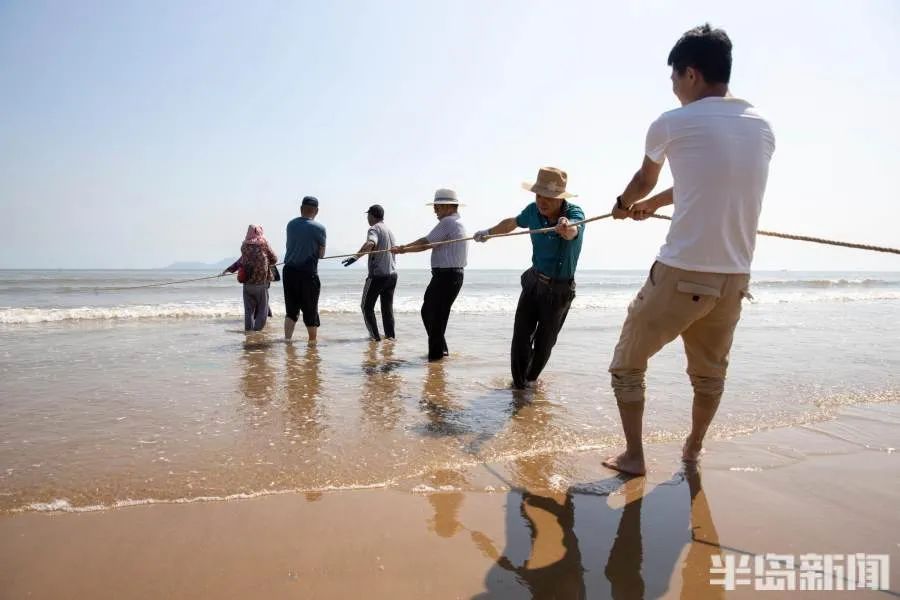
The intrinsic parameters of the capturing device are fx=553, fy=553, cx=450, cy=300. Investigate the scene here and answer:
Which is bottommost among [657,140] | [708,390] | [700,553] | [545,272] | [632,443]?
[700,553]

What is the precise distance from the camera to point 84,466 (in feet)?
8.92

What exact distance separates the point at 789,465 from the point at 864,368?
12.1ft

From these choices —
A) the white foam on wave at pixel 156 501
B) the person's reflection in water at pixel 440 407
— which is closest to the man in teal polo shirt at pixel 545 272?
the person's reflection in water at pixel 440 407

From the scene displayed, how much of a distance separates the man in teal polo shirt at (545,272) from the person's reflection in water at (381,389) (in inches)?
42.3

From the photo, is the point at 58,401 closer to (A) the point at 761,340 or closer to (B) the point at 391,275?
(B) the point at 391,275

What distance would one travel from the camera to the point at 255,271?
817 centimetres

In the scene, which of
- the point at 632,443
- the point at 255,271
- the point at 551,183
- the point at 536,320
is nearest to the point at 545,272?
the point at 536,320

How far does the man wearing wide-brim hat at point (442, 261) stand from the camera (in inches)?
229

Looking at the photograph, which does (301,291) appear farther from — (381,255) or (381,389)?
(381,389)

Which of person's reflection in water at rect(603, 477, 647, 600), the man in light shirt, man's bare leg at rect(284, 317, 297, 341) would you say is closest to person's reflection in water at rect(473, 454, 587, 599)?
person's reflection in water at rect(603, 477, 647, 600)

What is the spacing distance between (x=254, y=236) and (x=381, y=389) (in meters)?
4.66

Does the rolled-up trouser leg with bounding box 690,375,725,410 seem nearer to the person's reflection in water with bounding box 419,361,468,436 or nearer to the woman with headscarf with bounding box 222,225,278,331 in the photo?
the person's reflection in water with bounding box 419,361,468,436

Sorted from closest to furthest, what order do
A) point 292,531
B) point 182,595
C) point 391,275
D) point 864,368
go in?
point 182,595, point 292,531, point 864,368, point 391,275

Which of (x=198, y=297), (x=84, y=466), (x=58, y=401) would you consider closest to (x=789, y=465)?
(x=84, y=466)
